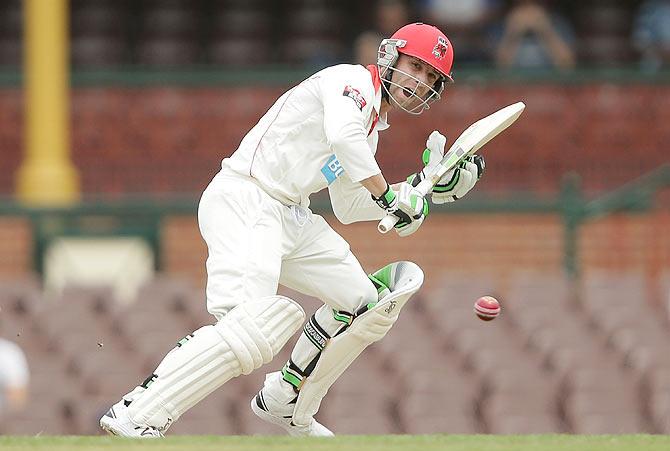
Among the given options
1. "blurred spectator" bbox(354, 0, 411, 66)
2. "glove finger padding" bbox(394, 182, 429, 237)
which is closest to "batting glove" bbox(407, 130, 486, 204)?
"glove finger padding" bbox(394, 182, 429, 237)

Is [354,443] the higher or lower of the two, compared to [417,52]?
lower

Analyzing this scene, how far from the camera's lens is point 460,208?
11.9m

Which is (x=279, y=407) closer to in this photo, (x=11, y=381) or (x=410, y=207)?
(x=410, y=207)

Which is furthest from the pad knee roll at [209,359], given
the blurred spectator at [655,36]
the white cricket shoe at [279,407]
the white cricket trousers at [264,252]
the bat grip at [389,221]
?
the blurred spectator at [655,36]

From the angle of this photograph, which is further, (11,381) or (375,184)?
(11,381)

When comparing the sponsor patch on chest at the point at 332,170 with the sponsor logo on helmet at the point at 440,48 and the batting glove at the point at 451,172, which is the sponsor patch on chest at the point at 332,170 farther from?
the sponsor logo on helmet at the point at 440,48

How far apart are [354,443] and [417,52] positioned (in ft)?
5.29

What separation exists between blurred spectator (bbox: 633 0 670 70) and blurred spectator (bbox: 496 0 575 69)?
2.36ft

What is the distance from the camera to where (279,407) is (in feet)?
22.6

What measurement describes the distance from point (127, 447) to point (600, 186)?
776 centimetres

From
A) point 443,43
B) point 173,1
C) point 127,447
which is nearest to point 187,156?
point 173,1

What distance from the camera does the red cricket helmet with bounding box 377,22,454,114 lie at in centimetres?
655

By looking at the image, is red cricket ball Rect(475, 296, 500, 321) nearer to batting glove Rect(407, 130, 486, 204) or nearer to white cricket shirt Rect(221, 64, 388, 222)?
batting glove Rect(407, 130, 486, 204)

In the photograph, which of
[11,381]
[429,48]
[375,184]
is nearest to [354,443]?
[375,184]
